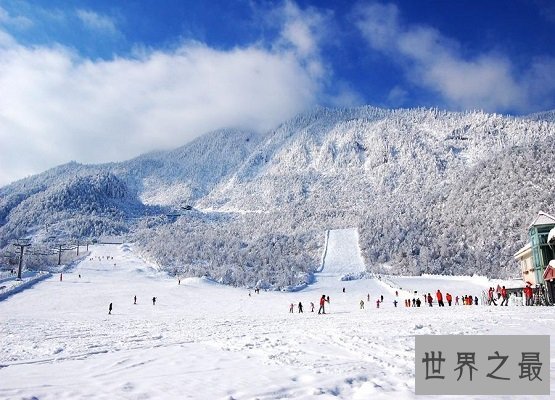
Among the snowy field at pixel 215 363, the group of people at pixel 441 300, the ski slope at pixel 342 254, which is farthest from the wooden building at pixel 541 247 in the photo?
the ski slope at pixel 342 254

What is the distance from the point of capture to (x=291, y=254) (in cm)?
8931

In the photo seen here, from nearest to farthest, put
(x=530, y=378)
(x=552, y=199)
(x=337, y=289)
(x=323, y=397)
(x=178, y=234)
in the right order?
(x=530, y=378)
(x=323, y=397)
(x=337, y=289)
(x=552, y=199)
(x=178, y=234)

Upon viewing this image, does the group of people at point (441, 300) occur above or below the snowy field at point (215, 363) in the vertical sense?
below

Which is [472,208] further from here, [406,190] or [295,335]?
[295,335]

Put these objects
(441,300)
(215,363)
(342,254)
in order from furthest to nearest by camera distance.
A: (342,254) → (441,300) → (215,363)

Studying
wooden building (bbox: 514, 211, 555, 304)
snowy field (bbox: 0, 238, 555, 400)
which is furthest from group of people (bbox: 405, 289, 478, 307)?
snowy field (bbox: 0, 238, 555, 400)

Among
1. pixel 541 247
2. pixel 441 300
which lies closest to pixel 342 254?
pixel 541 247

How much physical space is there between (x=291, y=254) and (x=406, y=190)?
331 feet

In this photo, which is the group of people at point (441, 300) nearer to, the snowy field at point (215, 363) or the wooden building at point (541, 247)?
the wooden building at point (541, 247)

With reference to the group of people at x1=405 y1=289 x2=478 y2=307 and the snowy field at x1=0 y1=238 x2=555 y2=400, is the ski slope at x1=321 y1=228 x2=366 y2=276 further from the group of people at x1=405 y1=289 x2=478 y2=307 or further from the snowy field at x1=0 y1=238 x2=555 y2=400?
the snowy field at x1=0 y1=238 x2=555 y2=400

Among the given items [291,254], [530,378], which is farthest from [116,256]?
[530,378]

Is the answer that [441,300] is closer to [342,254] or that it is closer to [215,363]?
[215,363]

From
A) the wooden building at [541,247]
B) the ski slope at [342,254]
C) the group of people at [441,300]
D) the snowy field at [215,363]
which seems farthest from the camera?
the ski slope at [342,254]

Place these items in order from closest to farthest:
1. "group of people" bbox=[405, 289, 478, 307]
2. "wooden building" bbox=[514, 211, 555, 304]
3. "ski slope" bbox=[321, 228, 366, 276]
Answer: "group of people" bbox=[405, 289, 478, 307], "wooden building" bbox=[514, 211, 555, 304], "ski slope" bbox=[321, 228, 366, 276]
